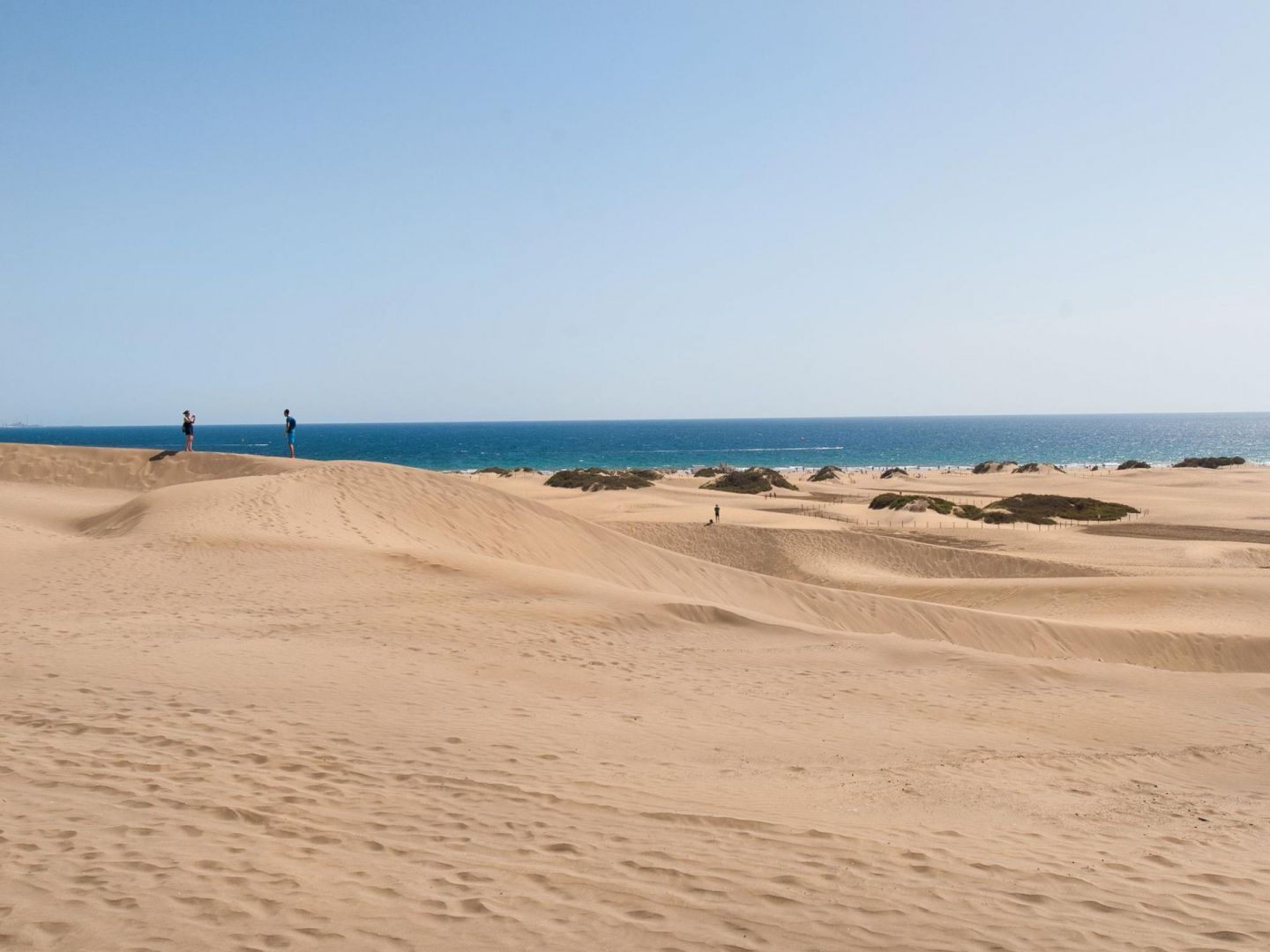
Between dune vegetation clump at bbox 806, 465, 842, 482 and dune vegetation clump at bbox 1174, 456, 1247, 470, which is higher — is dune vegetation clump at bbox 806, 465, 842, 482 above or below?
below

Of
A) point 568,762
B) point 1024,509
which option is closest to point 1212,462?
point 1024,509

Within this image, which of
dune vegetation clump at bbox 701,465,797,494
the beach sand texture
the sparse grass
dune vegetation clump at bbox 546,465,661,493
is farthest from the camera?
dune vegetation clump at bbox 701,465,797,494

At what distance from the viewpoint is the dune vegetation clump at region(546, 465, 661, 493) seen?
44.9 m

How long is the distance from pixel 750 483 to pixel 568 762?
131 ft

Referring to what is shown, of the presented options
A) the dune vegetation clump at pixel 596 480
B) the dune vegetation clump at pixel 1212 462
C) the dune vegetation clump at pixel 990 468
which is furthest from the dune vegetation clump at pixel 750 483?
the dune vegetation clump at pixel 1212 462

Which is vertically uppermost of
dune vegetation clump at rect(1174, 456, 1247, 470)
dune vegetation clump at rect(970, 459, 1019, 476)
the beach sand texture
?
dune vegetation clump at rect(1174, 456, 1247, 470)

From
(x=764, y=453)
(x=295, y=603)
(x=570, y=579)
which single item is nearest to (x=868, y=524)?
(x=570, y=579)

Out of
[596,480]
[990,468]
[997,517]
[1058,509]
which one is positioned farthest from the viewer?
[990,468]

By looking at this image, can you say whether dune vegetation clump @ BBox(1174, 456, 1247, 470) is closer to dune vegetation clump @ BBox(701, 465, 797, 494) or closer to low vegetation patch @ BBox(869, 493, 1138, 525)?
low vegetation patch @ BBox(869, 493, 1138, 525)

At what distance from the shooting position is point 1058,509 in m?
36.2

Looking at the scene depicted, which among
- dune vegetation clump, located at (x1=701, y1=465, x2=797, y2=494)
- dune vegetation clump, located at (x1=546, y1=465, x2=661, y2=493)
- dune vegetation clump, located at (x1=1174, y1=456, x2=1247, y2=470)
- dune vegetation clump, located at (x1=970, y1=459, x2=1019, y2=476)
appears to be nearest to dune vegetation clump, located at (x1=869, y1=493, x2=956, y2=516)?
dune vegetation clump, located at (x1=701, y1=465, x2=797, y2=494)

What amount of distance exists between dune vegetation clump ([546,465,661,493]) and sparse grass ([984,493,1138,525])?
1658 centimetres

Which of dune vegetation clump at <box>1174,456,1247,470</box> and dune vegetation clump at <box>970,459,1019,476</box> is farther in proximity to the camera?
dune vegetation clump at <box>970,459,1019,476</box>

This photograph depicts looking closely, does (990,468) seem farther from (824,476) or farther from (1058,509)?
(1058,509)
